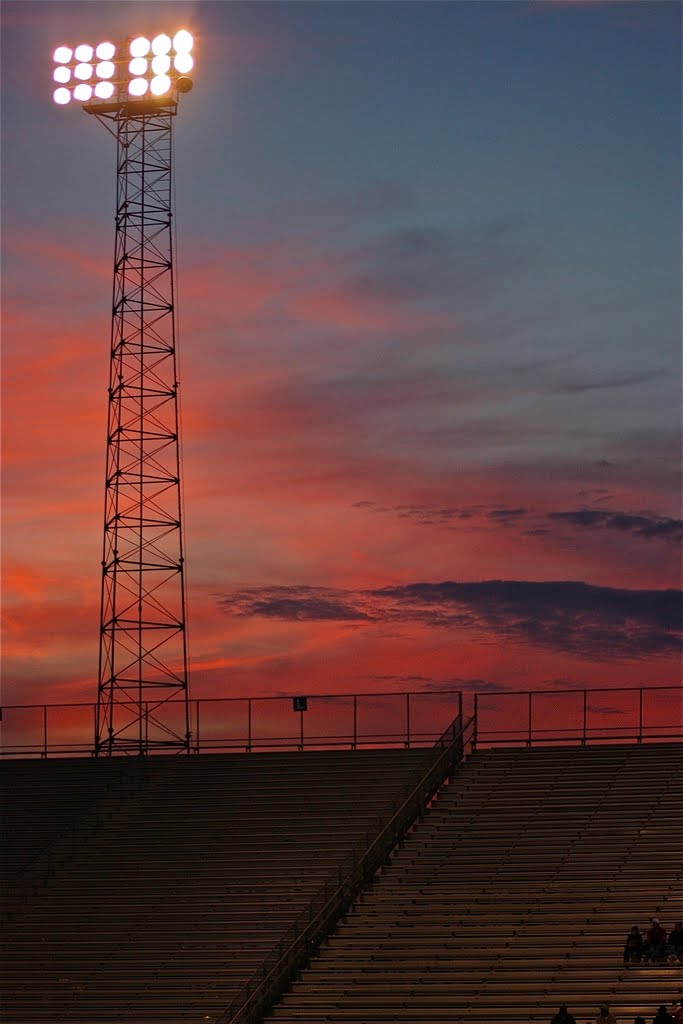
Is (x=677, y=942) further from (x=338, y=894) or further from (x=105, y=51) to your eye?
(x=105, y=51)

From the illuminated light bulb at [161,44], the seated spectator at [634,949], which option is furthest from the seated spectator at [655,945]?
the illuminated light bulb at [161,44]

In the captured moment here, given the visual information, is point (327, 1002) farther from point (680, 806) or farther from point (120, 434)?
point (120, 434)

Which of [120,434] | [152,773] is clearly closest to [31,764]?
[152,773]

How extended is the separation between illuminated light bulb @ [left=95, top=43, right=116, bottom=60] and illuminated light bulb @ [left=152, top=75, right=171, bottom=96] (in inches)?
62.4

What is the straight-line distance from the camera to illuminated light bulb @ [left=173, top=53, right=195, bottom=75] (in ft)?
144

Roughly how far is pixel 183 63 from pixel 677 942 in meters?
24.4

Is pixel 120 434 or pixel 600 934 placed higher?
pixel 120 434

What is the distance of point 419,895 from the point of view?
33531 millimetres

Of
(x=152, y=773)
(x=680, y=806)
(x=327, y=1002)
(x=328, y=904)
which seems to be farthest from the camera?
(x=152, y=773)

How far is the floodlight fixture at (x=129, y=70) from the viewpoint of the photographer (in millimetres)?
44016

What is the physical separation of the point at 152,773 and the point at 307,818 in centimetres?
534

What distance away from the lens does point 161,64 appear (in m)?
44.1

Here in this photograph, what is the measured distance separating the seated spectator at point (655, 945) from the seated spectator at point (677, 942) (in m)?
0.11

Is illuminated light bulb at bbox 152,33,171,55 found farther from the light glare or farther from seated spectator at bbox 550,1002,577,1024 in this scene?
seated spectator at bbox 550,1002,577,1024
